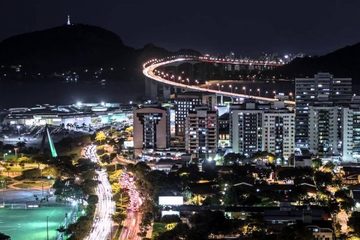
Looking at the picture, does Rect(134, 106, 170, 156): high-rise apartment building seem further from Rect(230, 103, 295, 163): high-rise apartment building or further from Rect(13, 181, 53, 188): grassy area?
Rect(13, 181, 53, 188): grassy area

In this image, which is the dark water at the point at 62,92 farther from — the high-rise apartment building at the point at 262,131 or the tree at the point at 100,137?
the high-rise apartment building at the point at 262,131

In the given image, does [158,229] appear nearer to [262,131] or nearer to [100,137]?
[262,131]

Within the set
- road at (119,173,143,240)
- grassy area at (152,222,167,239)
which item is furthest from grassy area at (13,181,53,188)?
grassy area at (152,222,167,239)

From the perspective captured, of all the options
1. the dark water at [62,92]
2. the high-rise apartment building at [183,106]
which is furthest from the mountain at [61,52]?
the high-rise apartment building at [183,106]

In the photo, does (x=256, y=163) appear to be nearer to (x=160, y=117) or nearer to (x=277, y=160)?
(x=277, y=160)

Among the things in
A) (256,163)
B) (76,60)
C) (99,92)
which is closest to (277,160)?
(256,163)

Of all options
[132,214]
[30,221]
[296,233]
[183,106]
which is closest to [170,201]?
[132,214]

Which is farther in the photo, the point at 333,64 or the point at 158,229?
the point at 333,64

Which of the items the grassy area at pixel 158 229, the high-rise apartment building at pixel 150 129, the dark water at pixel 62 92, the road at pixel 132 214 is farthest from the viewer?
the dark water at pixel 62 92
